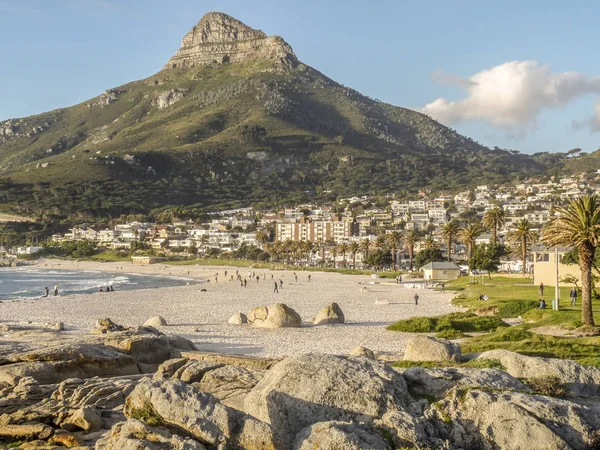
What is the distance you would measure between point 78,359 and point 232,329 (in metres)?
18.4

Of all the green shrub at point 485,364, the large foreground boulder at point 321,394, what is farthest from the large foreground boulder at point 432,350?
the large foreground boulder at point 321,394

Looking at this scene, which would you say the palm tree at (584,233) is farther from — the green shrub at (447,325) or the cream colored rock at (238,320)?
the cream colored rock at (238,320)

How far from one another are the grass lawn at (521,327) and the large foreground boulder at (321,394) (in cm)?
880

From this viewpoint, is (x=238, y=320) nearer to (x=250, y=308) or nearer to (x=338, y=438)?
(x=250, y=308)

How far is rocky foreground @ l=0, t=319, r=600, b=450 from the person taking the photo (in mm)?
9008

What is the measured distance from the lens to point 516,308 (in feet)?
125

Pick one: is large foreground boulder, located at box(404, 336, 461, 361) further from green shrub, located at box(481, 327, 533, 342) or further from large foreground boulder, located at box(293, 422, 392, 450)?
green shrub, located at box(481, 327, 533, 342)

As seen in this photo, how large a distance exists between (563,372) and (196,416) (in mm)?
7362

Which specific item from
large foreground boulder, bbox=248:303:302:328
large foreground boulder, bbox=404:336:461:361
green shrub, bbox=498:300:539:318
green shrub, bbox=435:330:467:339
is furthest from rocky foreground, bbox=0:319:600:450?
green shrub, bbox=498:300:539:318

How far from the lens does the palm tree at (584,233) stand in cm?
2839

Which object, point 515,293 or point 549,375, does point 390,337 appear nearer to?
point 549,375

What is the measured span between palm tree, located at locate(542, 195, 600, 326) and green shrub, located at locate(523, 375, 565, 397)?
1806cm

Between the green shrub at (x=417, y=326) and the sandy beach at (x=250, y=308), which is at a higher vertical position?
the green shrub at (x=417, y=326)

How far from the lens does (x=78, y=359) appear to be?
16.4 meters
